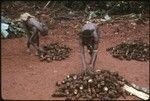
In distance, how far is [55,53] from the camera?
33.0 feet

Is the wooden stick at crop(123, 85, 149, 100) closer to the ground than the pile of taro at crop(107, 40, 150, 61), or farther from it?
closer to the ground

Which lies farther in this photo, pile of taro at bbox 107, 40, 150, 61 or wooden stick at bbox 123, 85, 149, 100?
pile of taro at bbox 107, 40, 150, 61

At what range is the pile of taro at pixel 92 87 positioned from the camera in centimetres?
748

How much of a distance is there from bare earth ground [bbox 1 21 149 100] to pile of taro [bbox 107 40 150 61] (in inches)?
7.2

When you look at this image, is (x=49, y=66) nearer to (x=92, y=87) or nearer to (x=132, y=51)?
(x=92, y=87)

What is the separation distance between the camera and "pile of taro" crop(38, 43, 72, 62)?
9.83 meters

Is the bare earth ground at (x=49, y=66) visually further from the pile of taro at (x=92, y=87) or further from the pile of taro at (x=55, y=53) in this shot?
the pile of taro at (x=92, y=87)

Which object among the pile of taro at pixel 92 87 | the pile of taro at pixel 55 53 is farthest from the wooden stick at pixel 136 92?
the pile of taro at pixel 55 53

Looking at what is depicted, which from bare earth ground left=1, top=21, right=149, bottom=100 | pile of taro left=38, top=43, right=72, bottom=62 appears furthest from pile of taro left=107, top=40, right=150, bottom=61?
pile of taro left=38, top=43, right=72, bottom=62

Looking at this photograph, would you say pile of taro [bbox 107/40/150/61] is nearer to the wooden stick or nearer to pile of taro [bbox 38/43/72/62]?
pile of taro [bbox 38/43/72/62]

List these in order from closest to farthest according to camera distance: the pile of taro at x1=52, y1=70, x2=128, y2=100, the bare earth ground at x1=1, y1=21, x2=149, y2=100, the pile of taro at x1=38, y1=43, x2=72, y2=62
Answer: the pile of taro at x1=52, y1=70, x2=128, y2=100 → the bare earth ground at x1=1, y1=21, x2=149, y2=100 → the pile of taro at x1=38, y1=43, x2=72, y2=62

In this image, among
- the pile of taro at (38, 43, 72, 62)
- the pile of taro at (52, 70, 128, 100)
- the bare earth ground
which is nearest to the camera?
the pile of taro at (52, 70, 128, 100)

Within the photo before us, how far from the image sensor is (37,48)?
1018 centimetres

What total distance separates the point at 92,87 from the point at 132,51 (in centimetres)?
278
